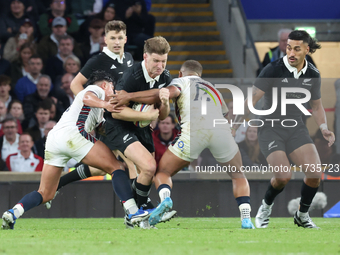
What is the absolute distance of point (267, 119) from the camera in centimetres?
712

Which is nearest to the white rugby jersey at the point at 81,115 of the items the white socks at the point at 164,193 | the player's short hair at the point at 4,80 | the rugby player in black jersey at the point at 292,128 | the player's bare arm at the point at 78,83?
the player's bare arm at the point at 78,83

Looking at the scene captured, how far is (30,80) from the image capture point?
1135cm

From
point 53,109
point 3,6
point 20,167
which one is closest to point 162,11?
point 3,6

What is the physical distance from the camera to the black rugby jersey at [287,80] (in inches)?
274

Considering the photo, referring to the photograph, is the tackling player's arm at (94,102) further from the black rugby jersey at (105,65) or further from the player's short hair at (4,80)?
the player's short hair at (4,80)

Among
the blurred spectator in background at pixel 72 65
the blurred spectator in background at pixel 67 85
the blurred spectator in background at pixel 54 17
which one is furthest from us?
the blurred spectator in background at pixel 54 17

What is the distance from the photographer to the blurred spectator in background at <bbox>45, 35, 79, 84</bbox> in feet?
38.1

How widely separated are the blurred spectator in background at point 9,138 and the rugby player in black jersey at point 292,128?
15.7 feet

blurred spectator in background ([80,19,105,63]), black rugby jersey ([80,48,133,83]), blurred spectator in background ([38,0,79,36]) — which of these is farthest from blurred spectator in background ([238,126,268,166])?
blurred spectator in background ([38,0,79,36])

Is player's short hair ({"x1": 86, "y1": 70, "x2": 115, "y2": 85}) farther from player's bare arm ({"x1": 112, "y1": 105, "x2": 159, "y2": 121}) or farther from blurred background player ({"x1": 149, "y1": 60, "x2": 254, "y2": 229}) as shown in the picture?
blurred background player ({"x1": 149, "y1": 60, "x2": 254, "y2": 229})

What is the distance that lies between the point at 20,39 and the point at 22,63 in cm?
57

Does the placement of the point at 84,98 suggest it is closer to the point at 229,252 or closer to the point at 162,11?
the point at 229,252

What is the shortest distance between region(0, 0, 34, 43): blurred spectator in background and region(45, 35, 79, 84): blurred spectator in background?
96cm

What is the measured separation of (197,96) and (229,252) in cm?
220
